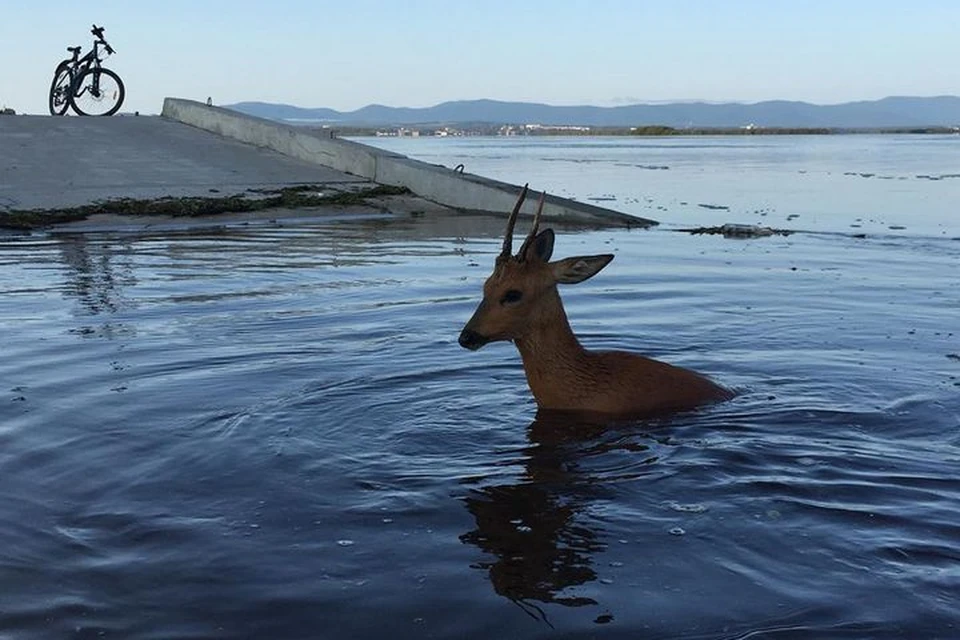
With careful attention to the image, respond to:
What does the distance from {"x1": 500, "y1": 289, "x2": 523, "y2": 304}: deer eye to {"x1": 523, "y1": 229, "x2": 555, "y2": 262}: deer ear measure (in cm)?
21

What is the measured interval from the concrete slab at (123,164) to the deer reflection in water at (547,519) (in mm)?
14401

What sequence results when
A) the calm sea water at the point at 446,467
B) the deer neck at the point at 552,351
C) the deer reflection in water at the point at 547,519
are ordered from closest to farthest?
the calm sea water at the point at 446,467, the deer reflection in water at the point at 547,519, the deer neck at the point at 552,351

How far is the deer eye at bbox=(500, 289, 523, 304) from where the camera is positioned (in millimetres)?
6992

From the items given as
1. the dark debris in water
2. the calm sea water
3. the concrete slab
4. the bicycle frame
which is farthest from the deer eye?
the bicycle frame

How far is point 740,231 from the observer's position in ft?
59.7

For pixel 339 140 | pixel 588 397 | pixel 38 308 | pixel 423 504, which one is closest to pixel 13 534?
pixel 423 504

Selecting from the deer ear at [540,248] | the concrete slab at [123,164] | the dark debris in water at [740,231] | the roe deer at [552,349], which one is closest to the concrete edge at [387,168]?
the concrete slab at [123,164]

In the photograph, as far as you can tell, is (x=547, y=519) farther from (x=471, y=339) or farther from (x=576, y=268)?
(x=576, y=268)

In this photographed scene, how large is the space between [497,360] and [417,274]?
4504 millimetres

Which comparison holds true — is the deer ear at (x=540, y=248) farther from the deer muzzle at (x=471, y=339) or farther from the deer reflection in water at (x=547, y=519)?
the deer reflection in water at (x=547, y=519)

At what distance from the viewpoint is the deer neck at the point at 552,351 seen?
23.3 ft

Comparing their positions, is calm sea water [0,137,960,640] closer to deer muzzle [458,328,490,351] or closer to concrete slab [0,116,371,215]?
deer muzzle [458,328,490,351]

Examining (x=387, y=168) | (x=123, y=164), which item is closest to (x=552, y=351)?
(x=387, y=168)

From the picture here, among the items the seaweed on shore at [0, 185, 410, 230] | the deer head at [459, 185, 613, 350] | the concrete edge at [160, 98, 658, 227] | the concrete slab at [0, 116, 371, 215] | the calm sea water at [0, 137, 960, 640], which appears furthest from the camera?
the concrete slab at [0, 116, 371, 215]
